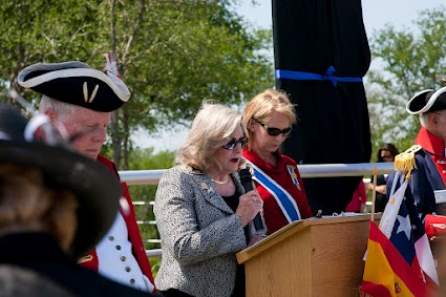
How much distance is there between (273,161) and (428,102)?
1.20 meters

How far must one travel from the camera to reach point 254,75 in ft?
105

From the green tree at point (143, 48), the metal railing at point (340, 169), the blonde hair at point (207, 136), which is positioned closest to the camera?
the blonde hair at point (207, 136)

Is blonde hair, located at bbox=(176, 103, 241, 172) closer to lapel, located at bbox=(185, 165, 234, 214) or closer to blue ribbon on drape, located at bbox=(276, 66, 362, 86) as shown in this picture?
lapel, located at bbox=(185, 165, 234, 214)

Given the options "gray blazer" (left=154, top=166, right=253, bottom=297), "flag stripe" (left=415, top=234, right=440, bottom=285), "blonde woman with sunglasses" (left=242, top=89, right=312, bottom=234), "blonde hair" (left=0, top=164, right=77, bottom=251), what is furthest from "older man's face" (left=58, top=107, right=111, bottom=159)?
"blonde hair" (left=0, top=164, right=77, bottom=251)

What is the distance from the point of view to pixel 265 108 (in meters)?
5.46

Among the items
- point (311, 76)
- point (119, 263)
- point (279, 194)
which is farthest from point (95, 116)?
point (311, 76)

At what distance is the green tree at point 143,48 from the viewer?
898 inches

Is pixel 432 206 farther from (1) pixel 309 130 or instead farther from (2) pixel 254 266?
(2) pixel 254 266

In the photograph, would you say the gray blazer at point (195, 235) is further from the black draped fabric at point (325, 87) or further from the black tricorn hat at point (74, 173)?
the black tricorn hat at point (74, 173)

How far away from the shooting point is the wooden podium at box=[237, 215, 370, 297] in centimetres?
472

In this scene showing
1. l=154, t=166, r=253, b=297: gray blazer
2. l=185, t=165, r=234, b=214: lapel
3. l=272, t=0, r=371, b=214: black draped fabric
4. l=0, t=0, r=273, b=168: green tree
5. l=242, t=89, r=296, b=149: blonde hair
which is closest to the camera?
l=154, t=166, r=253, b=297: gray blazer

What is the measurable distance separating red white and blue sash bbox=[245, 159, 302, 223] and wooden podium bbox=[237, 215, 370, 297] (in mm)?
478

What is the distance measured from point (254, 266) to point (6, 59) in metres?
19.0

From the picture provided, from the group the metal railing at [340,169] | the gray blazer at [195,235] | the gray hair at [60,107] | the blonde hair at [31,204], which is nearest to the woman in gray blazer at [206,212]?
the gray blazer at [195,235]
